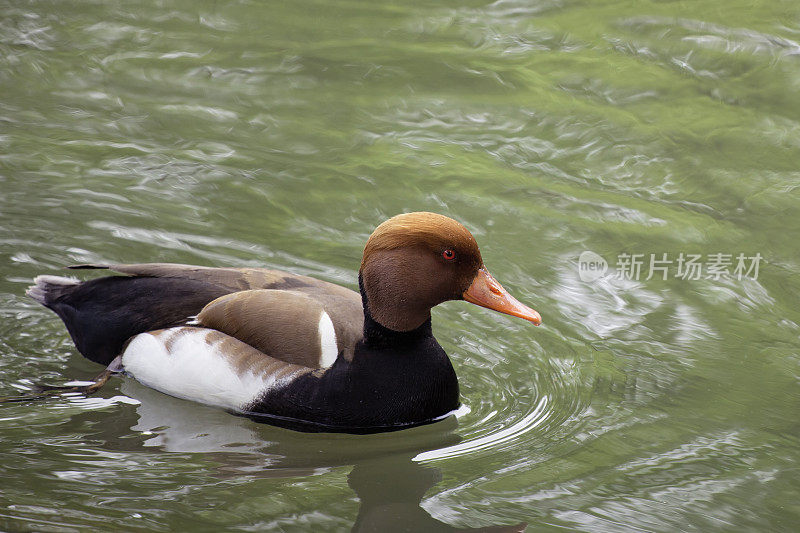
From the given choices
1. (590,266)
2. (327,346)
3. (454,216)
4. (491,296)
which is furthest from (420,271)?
(454,216)

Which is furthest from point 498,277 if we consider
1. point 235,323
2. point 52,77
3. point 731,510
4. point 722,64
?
point 52,77

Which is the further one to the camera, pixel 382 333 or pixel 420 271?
pixel 382 333

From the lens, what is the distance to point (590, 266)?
6.78 meters

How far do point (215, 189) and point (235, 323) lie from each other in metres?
2.22

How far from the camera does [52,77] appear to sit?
9039 mm

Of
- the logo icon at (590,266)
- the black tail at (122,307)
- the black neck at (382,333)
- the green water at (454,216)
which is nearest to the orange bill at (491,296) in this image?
the black neck at (382,333)

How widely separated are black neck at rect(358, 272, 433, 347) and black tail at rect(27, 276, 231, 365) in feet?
2.52

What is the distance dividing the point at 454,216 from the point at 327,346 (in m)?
2.22

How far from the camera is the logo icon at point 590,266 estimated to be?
22.0ft

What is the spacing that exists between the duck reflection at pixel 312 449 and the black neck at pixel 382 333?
0.42 m

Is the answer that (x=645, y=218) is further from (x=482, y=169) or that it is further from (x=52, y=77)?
(x=52, y=77)

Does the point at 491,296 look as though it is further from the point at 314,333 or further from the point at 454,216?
the point at 454,216

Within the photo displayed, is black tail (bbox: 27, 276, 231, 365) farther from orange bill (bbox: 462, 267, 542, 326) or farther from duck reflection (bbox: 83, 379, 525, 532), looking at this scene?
orange bill (bbox: 462, 267, 542, 326)

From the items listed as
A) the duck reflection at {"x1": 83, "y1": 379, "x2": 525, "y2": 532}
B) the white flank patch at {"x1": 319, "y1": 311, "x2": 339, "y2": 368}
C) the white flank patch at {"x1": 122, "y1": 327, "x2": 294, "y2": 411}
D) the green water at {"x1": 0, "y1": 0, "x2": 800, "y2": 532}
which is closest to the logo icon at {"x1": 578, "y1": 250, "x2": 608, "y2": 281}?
the green water at {"x1": 0, "y1": 0, "x2": 800, "y2": 532}
